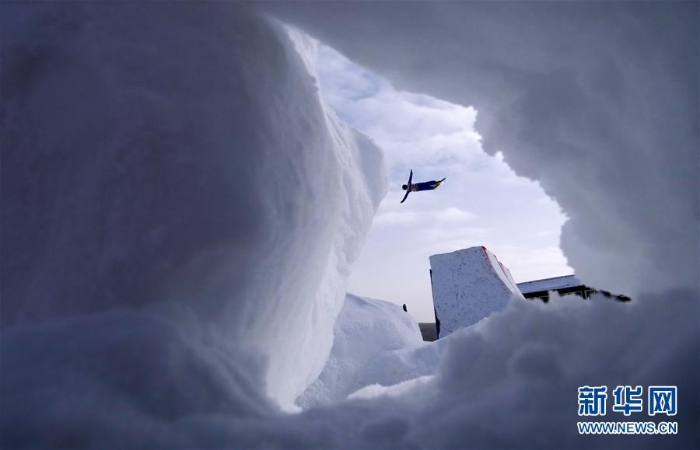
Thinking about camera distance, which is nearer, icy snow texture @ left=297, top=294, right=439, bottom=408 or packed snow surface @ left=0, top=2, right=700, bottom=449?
packed snow surface @ left=0, top=2, right=700, bottom=449

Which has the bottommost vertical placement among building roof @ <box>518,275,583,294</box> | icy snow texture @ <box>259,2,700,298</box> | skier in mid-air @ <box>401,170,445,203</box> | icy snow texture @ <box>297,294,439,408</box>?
icy snow texture @ <box>297,294,439,408</box>

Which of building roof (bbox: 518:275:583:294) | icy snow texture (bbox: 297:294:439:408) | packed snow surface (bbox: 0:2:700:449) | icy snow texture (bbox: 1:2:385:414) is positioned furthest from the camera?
building roof (bbox: 518:275:583:294)

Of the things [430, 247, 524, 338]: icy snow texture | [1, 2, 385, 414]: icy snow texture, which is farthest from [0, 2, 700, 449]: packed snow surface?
[430, 247, 524, 338]: icy snow texture

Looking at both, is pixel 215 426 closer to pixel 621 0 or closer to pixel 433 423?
pixel 433 423

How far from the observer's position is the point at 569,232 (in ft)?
6.50

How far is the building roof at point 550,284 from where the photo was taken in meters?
9.11

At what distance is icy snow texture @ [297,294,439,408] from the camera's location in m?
4.53

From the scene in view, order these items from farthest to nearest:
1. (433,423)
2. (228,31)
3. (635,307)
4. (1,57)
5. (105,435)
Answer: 1. (228,31)
2. (1,57)
3. (635,307)
4. (433,423)
5. (105,435)

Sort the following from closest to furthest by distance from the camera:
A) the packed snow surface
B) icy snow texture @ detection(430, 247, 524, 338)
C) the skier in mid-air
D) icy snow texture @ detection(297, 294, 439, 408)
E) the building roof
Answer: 1. the packed snow surface
2. icy snow texture @ detection(297, 294, 439, 408)
3. icy snow texture @ detection(430, 247, 524, 338)
4. the skier in mid-air
5. the building roof

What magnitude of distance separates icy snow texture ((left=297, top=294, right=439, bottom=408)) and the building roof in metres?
4.84

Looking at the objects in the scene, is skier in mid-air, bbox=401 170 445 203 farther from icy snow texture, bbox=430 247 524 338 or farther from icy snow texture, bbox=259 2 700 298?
icy snow texture, bbox=259 2 700 298

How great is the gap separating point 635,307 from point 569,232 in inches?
26.9

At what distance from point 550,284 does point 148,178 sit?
378 inches

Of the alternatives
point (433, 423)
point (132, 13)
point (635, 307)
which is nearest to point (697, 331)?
point (635, 307)
